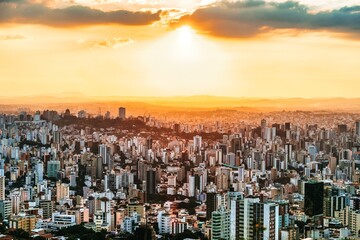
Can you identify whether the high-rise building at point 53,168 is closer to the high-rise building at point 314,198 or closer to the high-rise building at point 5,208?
the high-rise building at point 5,208

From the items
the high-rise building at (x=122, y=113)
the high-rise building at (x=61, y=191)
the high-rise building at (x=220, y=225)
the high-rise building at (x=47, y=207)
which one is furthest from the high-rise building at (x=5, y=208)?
the high-rise building at (x=220, y=225)

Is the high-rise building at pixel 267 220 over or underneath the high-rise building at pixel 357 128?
underneath

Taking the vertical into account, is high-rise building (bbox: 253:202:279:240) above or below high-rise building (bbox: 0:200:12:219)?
above

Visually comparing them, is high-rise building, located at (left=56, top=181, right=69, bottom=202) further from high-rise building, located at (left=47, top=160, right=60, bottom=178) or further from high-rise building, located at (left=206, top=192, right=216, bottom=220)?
high-rise building, located at (left=206, top=192, right=216, bottom=220)

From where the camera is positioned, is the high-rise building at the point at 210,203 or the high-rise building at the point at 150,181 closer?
the high-rise building at the point at 210,203

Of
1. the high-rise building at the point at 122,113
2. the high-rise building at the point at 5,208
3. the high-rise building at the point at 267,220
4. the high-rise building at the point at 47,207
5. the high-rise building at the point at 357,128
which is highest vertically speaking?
the high-rise building at the point at 122,113

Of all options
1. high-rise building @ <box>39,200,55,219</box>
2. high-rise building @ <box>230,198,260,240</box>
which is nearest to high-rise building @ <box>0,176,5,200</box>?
high-rise building @ <box>39,200,55,219</box>

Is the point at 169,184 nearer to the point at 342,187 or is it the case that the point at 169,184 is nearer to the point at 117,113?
the point at 117,113

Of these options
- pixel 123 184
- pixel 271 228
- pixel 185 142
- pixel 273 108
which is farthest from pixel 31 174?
pixel 271 228

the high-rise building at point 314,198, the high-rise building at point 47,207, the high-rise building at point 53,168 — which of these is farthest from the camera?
the high-rise building at point 53,168
